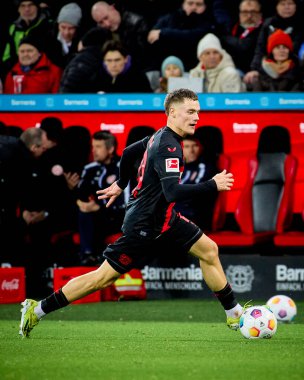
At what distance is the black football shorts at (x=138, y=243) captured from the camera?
26.5 ft

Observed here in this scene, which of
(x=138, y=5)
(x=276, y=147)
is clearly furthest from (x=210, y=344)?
(x=138, y=5)

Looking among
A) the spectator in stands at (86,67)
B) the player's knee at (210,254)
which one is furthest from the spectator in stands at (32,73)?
the player's knee at (210,254)

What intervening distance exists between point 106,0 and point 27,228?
4.28 meters

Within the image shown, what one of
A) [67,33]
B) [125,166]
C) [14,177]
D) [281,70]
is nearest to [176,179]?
[125,166]

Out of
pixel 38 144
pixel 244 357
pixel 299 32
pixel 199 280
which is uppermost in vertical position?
pixel 299 32

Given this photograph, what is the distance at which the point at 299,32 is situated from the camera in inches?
555

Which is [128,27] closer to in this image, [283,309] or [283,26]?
[283,26]

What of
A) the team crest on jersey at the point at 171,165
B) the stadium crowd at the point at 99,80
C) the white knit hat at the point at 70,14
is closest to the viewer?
the team crest on jersey at the point at 171,165

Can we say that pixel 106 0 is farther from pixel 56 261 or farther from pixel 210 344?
pixel 210 344

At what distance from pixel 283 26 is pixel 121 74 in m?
2.40

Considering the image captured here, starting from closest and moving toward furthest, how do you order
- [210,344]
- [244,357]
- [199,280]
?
[244,357]
[210,344]
[199,280]

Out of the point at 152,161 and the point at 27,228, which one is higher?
the point at 152,161

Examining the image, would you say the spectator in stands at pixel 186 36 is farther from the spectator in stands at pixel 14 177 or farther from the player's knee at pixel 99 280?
the player's knee at pixel 99 280

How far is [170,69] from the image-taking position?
14.0 meters
